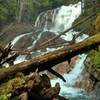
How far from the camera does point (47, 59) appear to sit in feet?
31.8

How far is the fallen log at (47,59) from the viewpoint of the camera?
31.5 ft

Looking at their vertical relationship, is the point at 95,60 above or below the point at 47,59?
above

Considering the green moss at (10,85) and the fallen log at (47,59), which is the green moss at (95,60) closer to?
the fallen log at (47,59)

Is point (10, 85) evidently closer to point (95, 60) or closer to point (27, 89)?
point (27, 89)

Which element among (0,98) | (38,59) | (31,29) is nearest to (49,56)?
(38,59)

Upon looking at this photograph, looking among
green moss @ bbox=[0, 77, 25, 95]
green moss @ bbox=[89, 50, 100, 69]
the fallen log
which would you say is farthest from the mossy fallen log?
green moss @ bbox=[89, 50, 100, 69]

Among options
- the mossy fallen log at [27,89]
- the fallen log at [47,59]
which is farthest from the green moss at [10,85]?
the fallen log at [47,59]

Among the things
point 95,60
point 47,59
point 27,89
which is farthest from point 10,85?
point 95,60

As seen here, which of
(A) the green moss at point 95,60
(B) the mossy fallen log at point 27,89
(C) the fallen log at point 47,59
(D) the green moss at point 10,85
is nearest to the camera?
(B) the mossy fallen log at point 27,89

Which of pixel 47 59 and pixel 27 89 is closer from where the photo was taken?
pixel 27 89


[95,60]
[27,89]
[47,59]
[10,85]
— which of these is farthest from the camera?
[95,60]

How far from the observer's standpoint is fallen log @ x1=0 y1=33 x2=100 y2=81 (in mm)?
9609

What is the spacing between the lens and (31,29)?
135ft


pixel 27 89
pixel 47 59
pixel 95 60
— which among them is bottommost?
pixel 27 89
